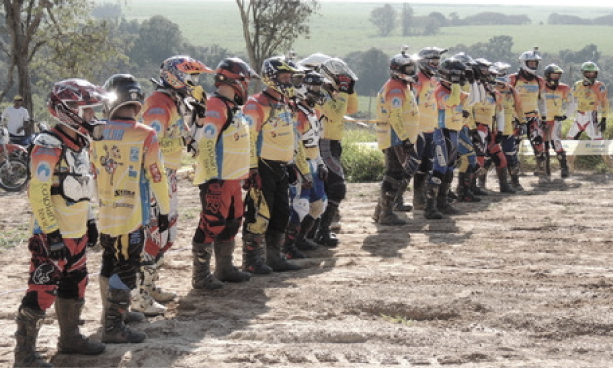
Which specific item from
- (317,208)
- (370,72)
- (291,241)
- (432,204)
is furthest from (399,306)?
(370,72)

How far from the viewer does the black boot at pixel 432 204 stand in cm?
1270

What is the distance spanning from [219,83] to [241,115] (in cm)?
38

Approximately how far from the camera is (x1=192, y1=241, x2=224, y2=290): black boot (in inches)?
336

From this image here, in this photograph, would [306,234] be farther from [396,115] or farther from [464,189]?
[464,189]

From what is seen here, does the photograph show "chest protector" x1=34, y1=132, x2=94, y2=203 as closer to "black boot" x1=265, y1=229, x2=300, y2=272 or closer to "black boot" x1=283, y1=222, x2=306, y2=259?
"black boot" x1=265, y1=229, x2=300, y2=272

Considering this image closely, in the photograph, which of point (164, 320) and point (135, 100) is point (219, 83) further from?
point (164, 320)

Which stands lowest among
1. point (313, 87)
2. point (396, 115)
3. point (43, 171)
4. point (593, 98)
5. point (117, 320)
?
point (117, 320)

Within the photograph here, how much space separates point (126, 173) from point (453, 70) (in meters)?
7.00

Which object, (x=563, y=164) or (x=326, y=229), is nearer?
(x=326, y=229)

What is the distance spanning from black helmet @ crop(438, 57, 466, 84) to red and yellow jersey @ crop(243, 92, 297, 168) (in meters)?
4.19

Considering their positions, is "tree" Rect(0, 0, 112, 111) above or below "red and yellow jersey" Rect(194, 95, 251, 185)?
above

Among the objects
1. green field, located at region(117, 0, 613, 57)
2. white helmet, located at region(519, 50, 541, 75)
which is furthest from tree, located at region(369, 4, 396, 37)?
white helmet, located at region(519, 50, 541, 75)

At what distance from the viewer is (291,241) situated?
10.2 m

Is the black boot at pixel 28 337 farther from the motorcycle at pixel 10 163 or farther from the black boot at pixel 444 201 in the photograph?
the motorcycle at pixel 10 163
